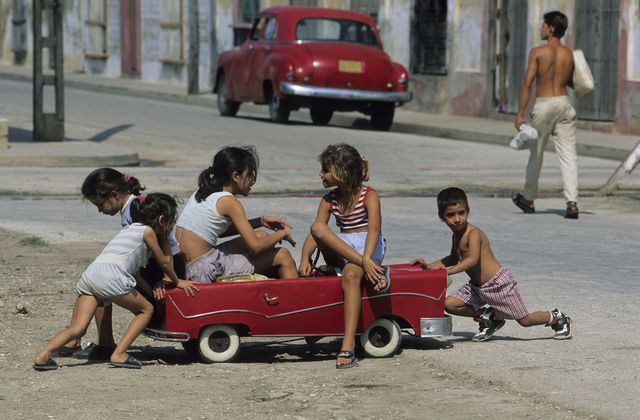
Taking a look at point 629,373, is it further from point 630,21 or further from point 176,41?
point 176,41

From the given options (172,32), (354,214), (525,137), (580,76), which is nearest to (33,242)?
(354,214)

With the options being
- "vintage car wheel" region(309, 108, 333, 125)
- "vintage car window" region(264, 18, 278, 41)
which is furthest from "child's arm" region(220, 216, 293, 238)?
"vintage car wheel" region(309, 108, 333, 125)

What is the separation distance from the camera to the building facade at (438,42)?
25797mm

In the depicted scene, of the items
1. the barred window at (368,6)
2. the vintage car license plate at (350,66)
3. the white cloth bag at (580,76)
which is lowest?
the vintage car license plate at (350,66)

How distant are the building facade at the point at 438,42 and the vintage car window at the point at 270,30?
4341 mm

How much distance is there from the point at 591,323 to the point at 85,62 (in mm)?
38154

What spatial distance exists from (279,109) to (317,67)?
1347 mm

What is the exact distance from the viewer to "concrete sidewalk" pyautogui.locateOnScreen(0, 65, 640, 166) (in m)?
19.0

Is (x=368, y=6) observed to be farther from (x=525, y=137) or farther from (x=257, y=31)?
(x=525, y=137)

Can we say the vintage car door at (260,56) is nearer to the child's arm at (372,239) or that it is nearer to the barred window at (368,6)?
the barred window at (368,6)

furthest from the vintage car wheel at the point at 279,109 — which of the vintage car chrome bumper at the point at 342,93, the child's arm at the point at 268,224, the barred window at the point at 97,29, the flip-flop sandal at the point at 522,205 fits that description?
the barred window at the point at 97,29

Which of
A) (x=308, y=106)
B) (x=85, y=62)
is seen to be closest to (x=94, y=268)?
(x=308, y=106)

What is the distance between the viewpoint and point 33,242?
40.1ft

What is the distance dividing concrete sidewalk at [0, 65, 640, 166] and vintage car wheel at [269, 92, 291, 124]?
1875 millimetres
